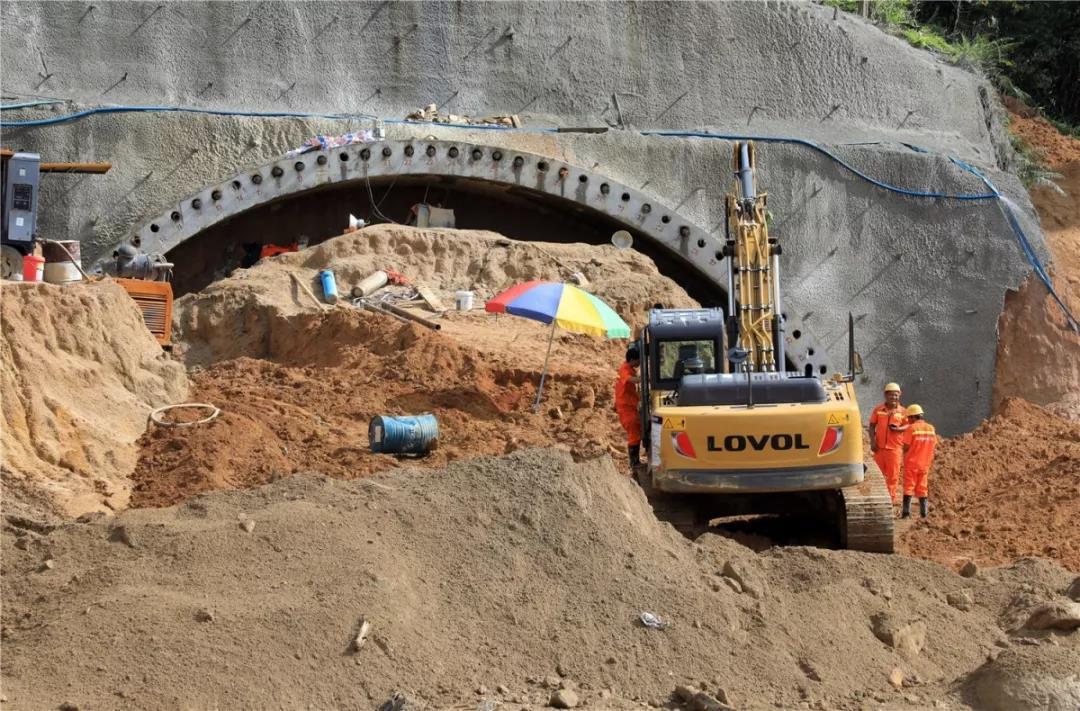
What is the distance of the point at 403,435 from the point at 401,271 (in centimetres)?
617

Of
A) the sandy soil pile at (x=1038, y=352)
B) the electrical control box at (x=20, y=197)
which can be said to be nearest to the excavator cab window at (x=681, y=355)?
the electrical control box at (x=20, y=197)

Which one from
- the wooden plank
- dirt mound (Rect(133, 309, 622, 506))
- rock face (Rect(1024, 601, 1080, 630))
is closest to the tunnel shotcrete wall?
the wooden plank

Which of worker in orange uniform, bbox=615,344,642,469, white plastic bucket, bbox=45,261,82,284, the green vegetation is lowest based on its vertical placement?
worker in orange uniform, bbox=615,344,642,469

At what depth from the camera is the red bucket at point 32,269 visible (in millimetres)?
15859

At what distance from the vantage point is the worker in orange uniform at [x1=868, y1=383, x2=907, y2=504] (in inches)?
561

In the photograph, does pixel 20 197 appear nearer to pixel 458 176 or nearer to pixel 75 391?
pixel 75 391

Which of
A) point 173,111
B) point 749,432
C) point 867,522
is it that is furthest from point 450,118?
point 867,522

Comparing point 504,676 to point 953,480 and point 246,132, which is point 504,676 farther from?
point 246,132

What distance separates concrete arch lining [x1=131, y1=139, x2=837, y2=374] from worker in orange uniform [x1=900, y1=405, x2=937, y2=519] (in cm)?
525

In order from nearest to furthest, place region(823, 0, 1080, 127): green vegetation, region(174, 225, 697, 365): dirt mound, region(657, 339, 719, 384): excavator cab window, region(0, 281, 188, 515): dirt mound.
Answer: region(0, 281, 188, 515): dirt mound → region(657, 339, 719, 384): excavator cab window → region(174, 225, 697, 365): dirt mound → region(823, 0, 1080, 127): green vegetation

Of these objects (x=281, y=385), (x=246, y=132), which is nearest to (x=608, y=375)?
(x=281, y=385)

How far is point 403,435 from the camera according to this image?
13.7m

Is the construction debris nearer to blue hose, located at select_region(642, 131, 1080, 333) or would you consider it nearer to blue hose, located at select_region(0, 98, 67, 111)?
blue hose, located at select_region(642, 131, 1080, 333)

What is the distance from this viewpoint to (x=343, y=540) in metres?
9.44
